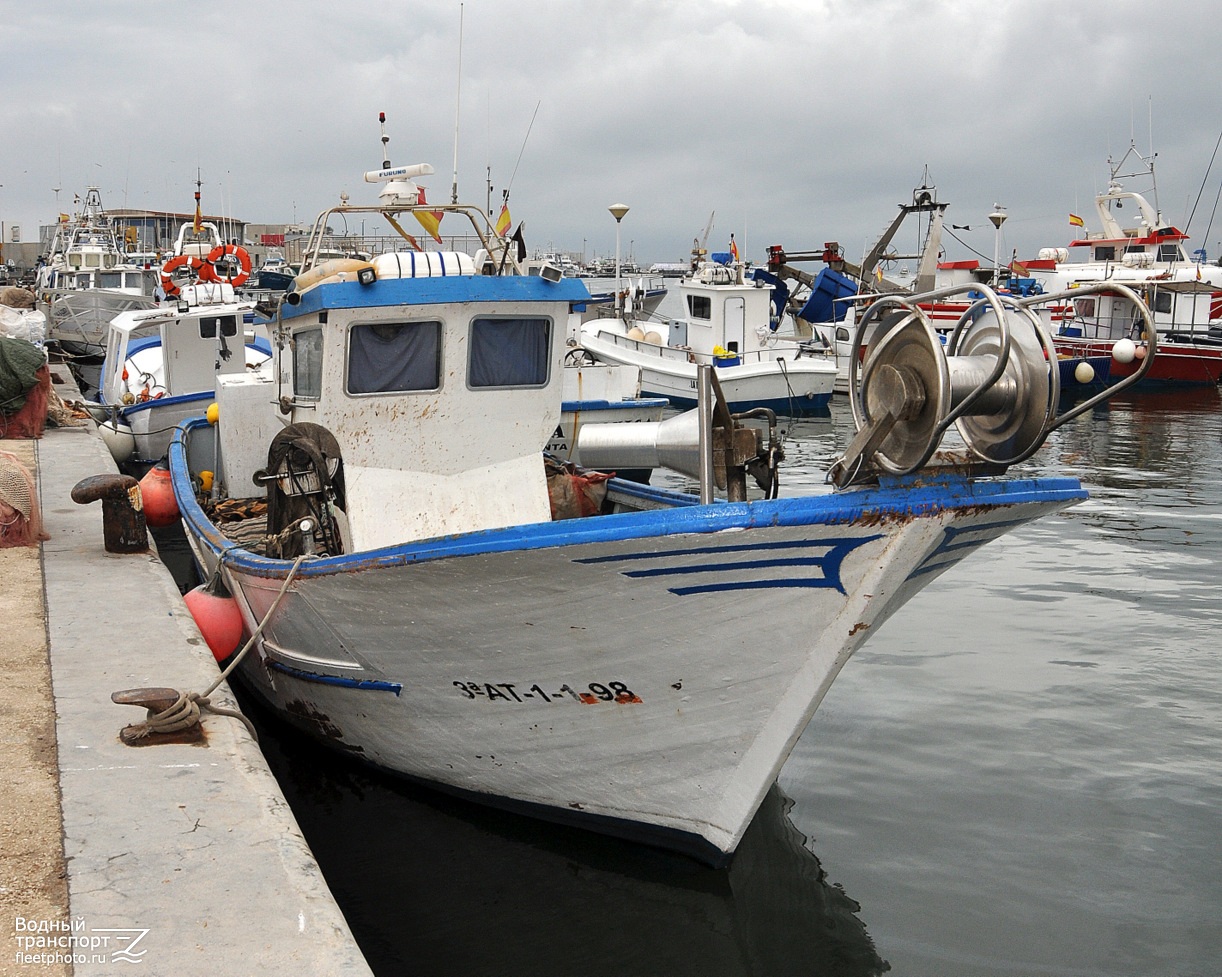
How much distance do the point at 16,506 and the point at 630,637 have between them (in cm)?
499

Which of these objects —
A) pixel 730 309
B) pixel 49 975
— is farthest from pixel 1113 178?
pixel 49 975

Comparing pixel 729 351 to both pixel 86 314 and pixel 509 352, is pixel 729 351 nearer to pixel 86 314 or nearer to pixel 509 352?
pixel 86 314

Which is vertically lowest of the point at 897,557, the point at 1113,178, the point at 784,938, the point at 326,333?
the point at 784,938

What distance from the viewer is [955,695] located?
7.88 m

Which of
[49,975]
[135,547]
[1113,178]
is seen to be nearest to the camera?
[49,975]

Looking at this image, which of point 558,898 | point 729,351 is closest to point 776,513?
point 558,898

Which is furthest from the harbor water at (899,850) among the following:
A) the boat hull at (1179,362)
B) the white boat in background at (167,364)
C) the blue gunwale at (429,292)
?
the boat hull at (1179,362)

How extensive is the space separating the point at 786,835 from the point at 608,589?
2.10 m

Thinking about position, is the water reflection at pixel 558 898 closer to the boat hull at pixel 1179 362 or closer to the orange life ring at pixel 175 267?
the orange life ring at pixel 175 267

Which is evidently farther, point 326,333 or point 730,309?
point 730,309

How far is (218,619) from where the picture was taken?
7125 mm

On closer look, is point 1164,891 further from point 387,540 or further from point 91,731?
point 91,731

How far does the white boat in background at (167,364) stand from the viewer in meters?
14.3

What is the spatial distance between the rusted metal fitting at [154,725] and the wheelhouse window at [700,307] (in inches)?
895
